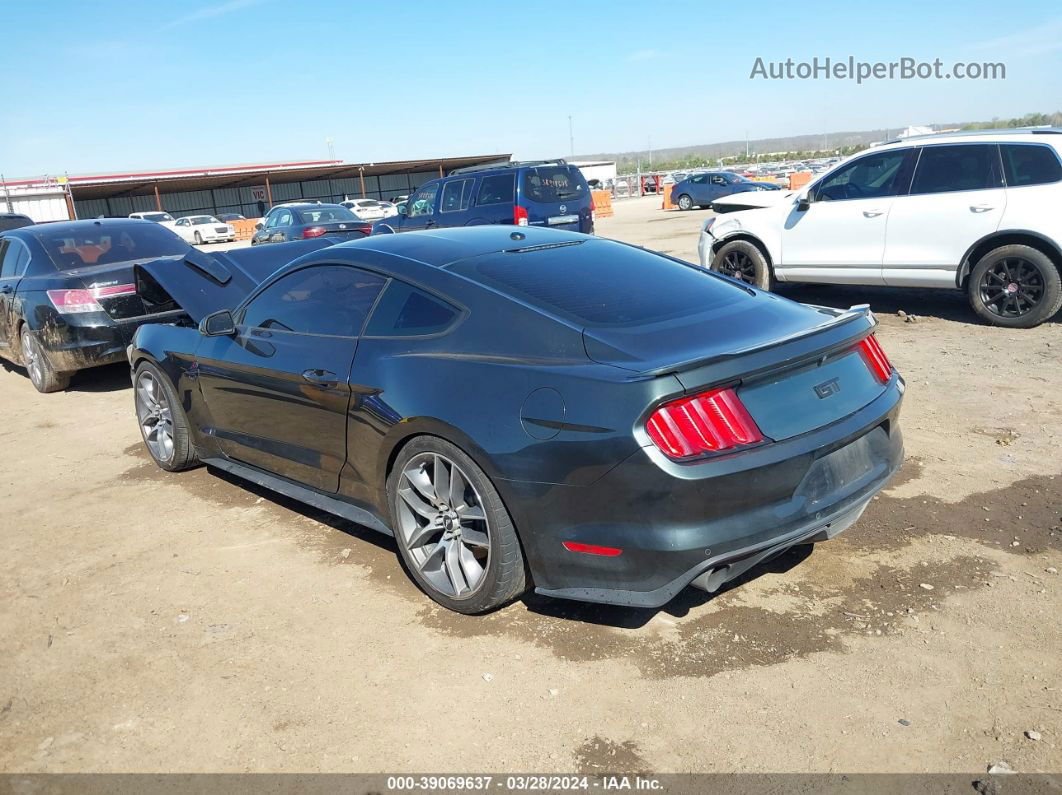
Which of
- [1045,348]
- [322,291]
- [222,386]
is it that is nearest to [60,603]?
[222,386]

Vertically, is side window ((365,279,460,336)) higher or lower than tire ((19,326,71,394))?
higher

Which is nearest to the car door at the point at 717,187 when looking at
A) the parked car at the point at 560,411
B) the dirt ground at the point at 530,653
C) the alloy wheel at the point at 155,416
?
the dirt ground at the point at 530,653

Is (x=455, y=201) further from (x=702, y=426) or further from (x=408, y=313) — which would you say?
(x=702, y=426)

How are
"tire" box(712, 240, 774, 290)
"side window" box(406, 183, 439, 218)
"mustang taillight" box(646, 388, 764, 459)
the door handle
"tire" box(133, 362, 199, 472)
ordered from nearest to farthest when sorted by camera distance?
"mustang taillight" box(646, 388, 764, 459), the door handle, "tire" box(133, 362, 199, 472), "tire" box(712, 240, 774, 290), "side window" box(406, 183, 439, 218)

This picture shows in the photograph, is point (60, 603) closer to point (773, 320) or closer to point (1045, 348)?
point (773, 320)

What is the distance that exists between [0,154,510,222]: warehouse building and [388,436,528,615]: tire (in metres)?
38.4

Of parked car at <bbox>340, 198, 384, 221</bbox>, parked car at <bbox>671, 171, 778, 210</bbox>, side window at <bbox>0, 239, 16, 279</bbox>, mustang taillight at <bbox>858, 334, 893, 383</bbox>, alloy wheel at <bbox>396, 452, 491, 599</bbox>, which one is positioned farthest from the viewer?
parked car at <bbox>340, 198, 384, 221</bbox>

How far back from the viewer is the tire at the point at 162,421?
538cm

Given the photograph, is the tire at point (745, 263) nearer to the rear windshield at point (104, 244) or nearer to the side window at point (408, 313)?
the rear windshield at point (104, 244)

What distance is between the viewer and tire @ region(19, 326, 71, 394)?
8.16m

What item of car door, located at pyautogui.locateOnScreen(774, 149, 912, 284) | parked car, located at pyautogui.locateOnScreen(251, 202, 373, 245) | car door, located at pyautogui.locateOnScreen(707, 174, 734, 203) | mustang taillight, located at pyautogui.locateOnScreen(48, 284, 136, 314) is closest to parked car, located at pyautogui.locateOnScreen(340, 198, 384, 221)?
car door, located at pyautogui.locateOnScreen(707, 174, 734, 203)

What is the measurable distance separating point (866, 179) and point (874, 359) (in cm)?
588

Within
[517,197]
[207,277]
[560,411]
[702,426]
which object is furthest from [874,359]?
[517,197]

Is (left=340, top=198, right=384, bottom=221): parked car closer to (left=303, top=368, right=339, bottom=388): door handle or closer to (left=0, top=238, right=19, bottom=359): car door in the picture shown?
(left=0, top=238, right=19, bottom=359): car door
